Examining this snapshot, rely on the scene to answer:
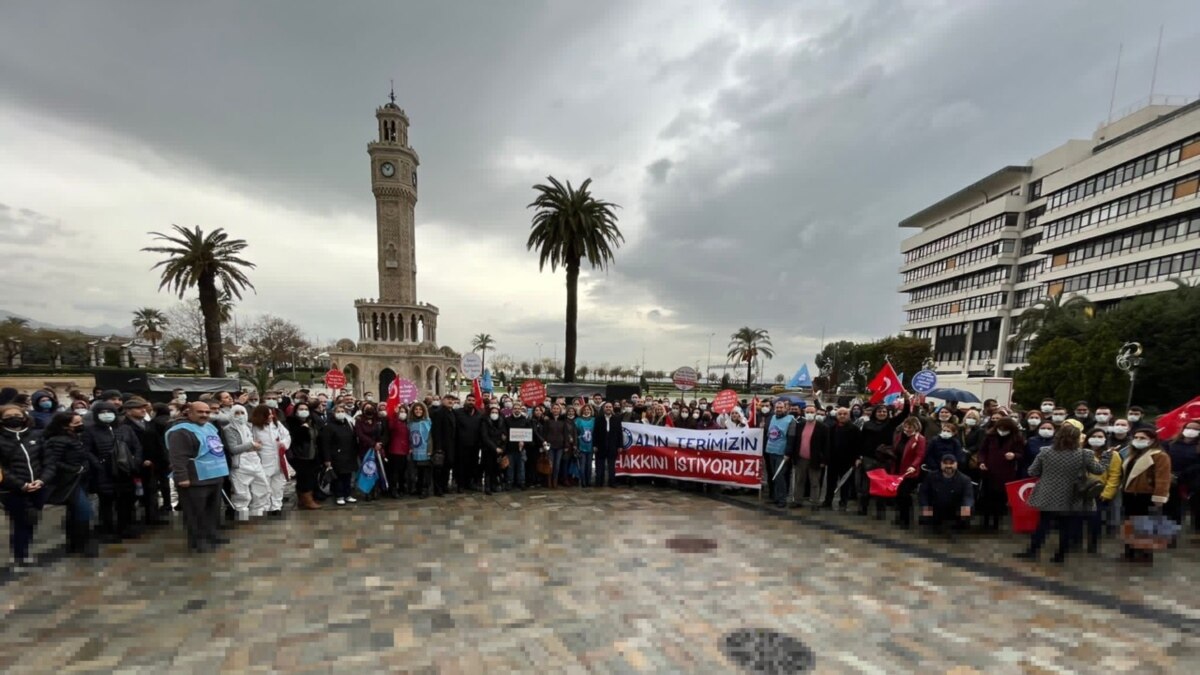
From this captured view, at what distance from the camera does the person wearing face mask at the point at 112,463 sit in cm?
651

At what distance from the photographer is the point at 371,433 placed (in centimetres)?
927

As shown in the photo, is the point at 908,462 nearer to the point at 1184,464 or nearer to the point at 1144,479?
the point at 1144,479

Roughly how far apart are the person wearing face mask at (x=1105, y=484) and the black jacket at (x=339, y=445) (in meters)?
11.8

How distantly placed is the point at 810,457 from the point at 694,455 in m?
2.41

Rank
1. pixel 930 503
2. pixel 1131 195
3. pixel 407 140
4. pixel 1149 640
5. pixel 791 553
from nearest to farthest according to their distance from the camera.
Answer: pixel 1149 640 → pixel 791 553 → pixel 930 503 → pixel 1131 195 → pixel 407 140

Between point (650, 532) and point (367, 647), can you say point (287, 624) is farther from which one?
point (650, 532)

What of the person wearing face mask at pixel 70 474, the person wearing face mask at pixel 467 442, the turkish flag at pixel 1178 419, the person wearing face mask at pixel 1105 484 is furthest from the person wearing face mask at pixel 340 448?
the turkish flag at pixel 1178 419

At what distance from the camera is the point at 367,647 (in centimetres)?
439

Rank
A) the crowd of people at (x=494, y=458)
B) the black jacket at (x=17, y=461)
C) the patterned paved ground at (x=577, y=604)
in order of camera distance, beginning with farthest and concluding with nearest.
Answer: the crowd of people at (x=494, y=458)
the black jacket at (x=17, y=461)
the patterned paved ground at (x=577, y=604)

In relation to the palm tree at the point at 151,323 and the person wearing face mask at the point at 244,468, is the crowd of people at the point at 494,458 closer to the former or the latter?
the person wearing face mask at the point at 244,468

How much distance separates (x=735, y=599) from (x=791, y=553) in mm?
1895

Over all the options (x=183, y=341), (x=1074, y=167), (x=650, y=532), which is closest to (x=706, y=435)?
(x=650, y=532)

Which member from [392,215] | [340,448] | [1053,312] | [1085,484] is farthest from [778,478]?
[392,215]

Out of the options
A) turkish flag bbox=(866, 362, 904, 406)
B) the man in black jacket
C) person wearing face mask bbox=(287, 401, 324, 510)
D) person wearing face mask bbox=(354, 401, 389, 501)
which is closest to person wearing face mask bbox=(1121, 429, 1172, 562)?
turkish flag bbox=(866, 362, 904, 406)
